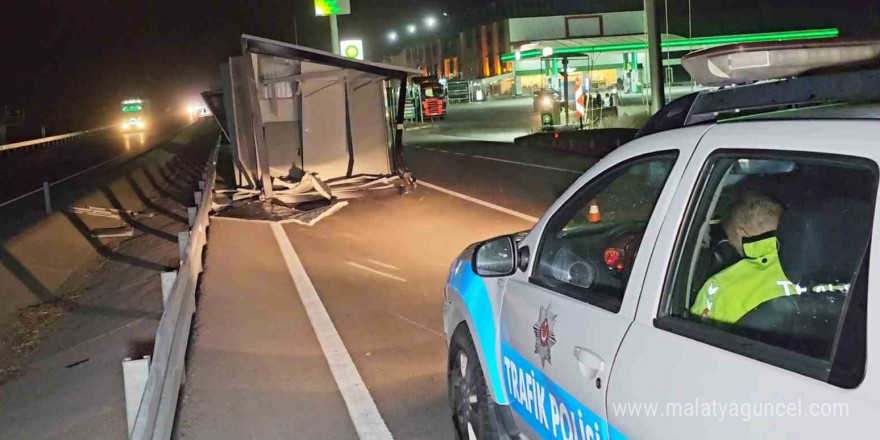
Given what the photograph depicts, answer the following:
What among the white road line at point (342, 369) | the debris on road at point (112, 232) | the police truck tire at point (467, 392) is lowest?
the white road line at point (342, 369)

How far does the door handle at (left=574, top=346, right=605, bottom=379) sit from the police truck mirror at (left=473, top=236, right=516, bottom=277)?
2.76 feet

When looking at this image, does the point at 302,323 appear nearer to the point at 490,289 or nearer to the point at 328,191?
the point at 490,289

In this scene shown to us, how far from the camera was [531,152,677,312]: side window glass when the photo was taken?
120 inches

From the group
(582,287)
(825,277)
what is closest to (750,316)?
(825,277)

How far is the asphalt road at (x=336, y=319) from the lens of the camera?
5.48 m

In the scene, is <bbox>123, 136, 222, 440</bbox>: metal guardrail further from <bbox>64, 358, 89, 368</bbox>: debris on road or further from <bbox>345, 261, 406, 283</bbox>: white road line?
<bbox>345, 261, 406, 283</bbox>: white road line

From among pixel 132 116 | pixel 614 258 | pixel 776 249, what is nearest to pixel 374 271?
pixel 614 258

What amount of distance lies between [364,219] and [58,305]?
16.0ft

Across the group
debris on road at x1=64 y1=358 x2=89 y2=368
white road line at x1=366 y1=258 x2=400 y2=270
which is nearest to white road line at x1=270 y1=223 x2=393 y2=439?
white road line at x1=366 y1=258 x2=400 y2=270

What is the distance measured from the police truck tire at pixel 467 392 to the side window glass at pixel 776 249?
1.55 metres

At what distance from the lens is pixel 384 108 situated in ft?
62.6

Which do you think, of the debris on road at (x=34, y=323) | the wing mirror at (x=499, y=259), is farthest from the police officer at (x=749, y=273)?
the debris on road at (x=34, y=323)

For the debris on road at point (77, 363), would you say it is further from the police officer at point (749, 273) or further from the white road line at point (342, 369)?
the police officer at point (749, 273)

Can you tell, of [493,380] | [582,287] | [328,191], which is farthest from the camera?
[328,191]
